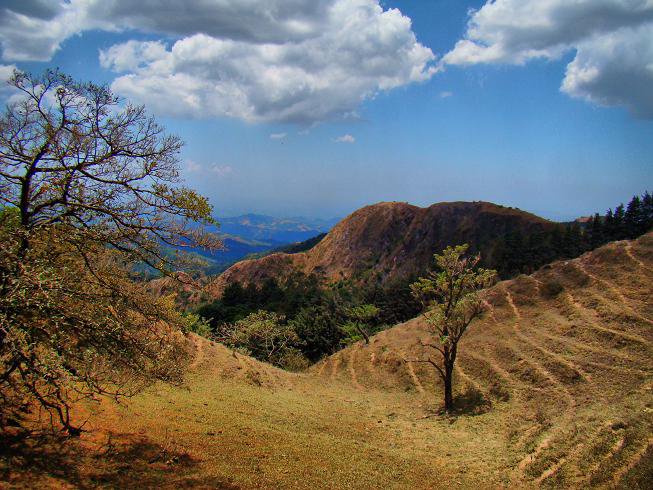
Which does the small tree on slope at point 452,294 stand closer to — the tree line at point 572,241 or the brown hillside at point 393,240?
the tree line at point 572,241

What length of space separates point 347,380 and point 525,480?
28116 millimetres

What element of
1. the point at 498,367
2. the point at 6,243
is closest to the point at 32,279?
the point at 6,243

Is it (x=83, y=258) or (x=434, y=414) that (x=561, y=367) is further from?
(x=83, y=258)

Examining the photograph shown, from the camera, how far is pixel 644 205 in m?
84.2

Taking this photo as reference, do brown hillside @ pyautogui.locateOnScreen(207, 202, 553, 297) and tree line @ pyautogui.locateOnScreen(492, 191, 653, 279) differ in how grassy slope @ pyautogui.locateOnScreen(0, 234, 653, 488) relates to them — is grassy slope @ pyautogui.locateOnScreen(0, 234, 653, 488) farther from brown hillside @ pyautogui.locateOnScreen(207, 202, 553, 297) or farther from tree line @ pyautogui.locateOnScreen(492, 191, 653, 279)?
brown hillside @ pyautogui.locateOnScreen(207, 202, 553, 297)

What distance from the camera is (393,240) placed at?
13538cm

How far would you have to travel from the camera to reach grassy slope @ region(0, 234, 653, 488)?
42.3 feet

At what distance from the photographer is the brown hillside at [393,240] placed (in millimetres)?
114775

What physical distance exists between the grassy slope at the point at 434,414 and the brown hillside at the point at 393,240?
64267mm

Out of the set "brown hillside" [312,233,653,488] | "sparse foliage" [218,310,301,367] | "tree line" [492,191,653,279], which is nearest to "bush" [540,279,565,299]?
"brown hillside" [312,233,653,488]

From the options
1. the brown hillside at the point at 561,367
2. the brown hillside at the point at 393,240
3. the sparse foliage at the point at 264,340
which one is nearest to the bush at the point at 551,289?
the brown hillside at the point at 561,367

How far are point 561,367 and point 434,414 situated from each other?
9650mm

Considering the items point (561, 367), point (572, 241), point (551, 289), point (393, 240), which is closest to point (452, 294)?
point (561, 367)

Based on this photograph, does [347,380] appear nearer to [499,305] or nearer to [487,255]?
[499,305]
